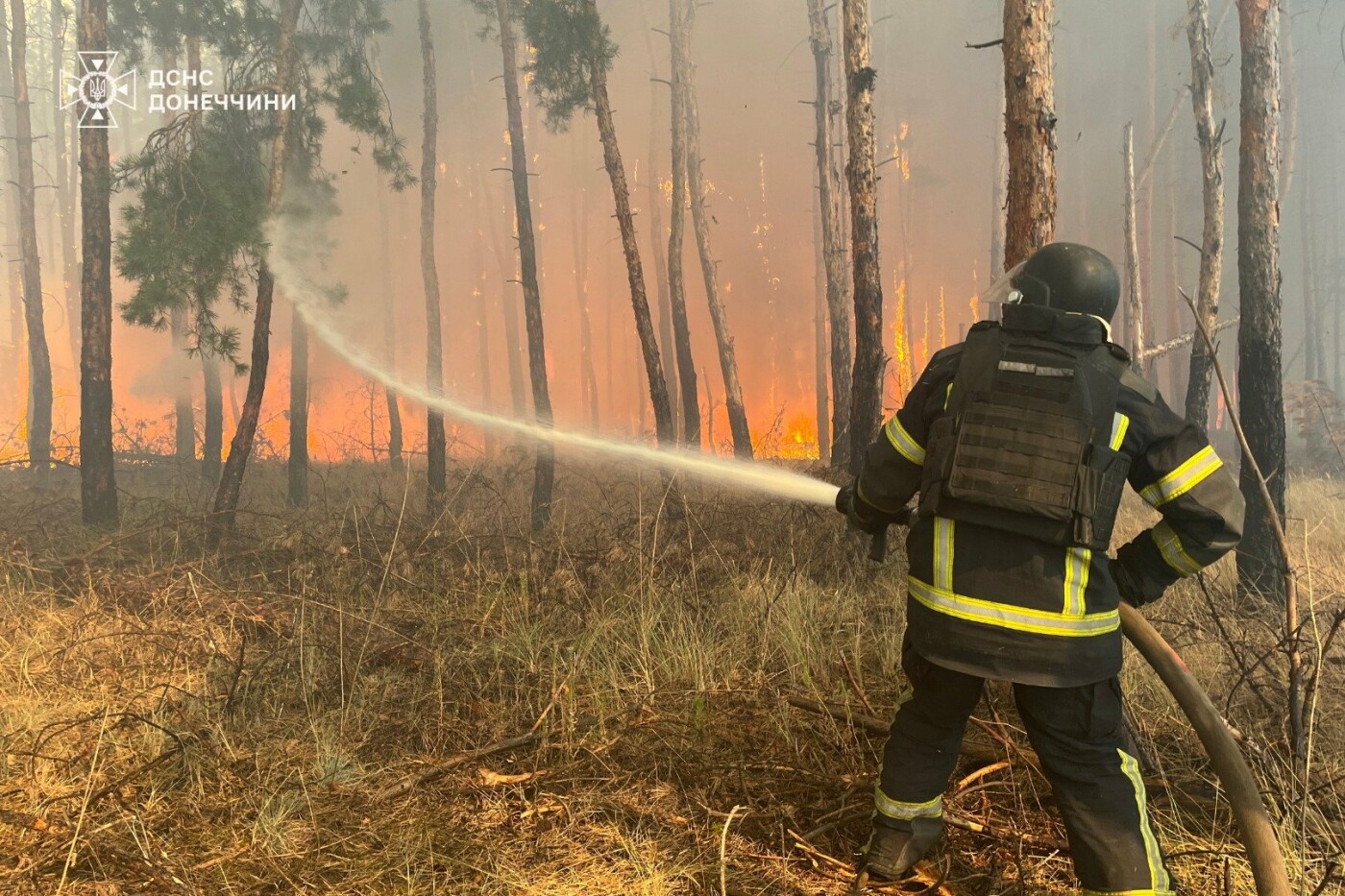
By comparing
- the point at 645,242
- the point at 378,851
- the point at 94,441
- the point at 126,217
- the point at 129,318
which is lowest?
the point at 378,851

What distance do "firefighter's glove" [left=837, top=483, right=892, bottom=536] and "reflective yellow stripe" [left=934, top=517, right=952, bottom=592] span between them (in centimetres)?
26

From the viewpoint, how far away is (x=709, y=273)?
1391 cm

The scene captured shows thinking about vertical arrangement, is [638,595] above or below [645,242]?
below

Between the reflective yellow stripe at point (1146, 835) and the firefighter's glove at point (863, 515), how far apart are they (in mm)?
900

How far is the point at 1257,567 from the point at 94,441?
11119 mm

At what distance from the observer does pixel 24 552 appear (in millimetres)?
6062

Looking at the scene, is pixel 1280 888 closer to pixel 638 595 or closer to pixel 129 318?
pixel 638 595

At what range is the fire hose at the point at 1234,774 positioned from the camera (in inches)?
66.7

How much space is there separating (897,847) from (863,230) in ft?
17.8

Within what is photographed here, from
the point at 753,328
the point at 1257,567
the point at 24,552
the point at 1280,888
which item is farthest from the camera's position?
the point at 753,328

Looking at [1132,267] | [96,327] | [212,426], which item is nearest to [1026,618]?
[96,327]

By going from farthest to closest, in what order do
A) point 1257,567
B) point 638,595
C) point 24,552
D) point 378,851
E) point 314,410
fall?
point 314,410, point 24,552, point 1257,567, point 638,595, point 378,851

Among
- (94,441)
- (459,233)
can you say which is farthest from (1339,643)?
(459,233)

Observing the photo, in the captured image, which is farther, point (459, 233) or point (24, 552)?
point (459, 233)
